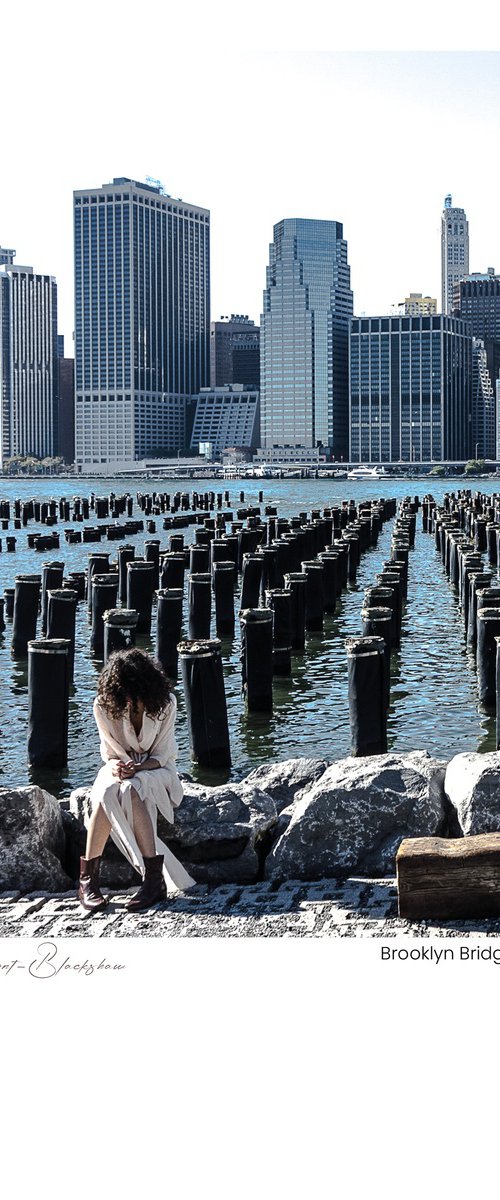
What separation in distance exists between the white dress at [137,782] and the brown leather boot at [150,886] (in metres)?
0.07

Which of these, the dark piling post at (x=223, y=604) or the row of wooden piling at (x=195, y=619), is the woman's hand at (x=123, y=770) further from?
the dark piling post at (x=223, y=604)

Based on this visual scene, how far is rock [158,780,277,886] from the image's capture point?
9438mm

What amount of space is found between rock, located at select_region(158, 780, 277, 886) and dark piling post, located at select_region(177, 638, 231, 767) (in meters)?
6.35

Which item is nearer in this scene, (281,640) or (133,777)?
(133,777)

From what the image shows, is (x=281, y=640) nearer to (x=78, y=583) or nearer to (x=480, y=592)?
(x=480, y=592)

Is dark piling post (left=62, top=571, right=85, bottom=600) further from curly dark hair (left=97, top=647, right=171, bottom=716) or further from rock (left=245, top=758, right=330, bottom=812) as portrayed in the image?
curly dark hair (left=97, top=647, right=171, bottom=716)

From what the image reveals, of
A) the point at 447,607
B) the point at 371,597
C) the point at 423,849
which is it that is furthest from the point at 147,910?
the point at 447,607

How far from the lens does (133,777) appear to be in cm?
873

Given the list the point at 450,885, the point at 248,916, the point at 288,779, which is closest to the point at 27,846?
the point at 248,916

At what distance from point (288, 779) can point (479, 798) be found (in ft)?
7.04

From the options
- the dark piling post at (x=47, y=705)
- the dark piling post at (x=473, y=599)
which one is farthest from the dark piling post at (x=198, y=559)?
the dark piling post at (x=47, y=705)

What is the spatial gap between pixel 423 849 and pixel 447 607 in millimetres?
26894
